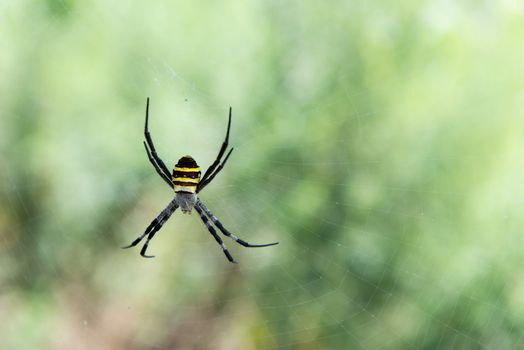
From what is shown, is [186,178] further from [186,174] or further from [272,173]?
[272,173]

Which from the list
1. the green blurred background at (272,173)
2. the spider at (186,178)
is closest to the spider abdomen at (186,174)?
the spider at (186,178)

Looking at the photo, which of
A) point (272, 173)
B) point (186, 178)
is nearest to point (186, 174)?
point (186, 178)

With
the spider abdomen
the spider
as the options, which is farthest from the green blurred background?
the spider abdomen

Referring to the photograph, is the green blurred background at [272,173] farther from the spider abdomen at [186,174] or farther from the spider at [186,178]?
the spider abdomen at [186,174]

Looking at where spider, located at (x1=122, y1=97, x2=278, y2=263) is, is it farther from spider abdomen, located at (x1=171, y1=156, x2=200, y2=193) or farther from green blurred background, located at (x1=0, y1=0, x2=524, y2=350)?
green blurred background, located at (x1=0, y1=0, x2=524, y2=350)

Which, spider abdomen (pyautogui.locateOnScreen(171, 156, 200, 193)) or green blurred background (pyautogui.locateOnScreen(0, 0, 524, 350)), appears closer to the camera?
spider abdomen (pyautogui.locateOnScreen(171, 156, 200, 193))

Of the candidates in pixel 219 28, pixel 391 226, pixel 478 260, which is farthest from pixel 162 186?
pixel 478 260

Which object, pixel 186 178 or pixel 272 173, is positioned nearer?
pixel 186 178
